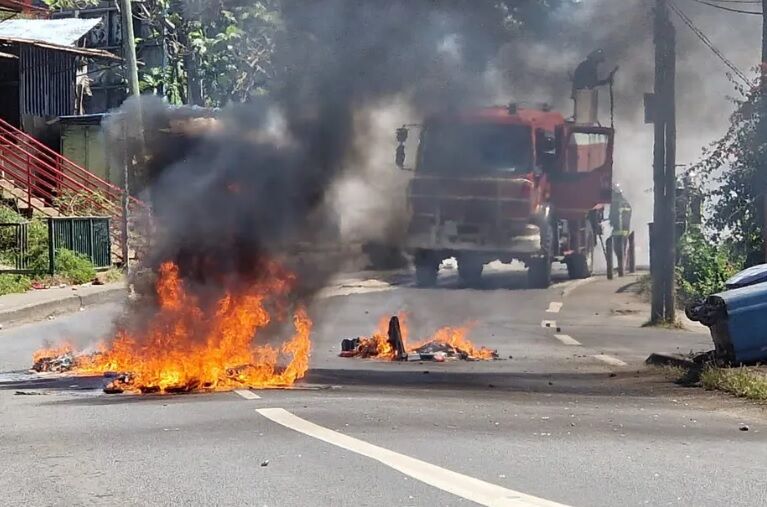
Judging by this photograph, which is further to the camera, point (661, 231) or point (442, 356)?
point (661, 231)

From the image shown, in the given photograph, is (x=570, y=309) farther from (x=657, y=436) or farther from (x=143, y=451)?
(x=143, y=451)

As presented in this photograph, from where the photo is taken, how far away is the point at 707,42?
717 inches

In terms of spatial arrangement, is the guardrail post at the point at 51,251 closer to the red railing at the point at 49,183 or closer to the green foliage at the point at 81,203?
the red railing at the point at 49,183

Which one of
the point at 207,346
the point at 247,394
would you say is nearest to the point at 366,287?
the point at 207,346

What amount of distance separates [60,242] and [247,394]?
15.1 meters

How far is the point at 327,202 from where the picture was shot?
12766mm

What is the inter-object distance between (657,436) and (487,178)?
11.9 meters

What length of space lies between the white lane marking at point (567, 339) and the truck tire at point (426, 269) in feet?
9.37

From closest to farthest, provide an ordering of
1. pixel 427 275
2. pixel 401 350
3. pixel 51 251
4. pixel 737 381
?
pixel 737 381 < pixel 401 350 < pixel 427 275 < pixel 51 251

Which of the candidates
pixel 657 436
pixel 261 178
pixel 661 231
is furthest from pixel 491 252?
pixel 657 436

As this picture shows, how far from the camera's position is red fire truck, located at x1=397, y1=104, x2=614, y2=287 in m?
17.1

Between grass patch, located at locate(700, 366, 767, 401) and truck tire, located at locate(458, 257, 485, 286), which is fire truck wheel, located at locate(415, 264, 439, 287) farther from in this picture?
grass patch, located at locate(700, 366, 767, 401)

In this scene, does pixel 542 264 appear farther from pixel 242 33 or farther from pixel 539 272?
pixel 242 33

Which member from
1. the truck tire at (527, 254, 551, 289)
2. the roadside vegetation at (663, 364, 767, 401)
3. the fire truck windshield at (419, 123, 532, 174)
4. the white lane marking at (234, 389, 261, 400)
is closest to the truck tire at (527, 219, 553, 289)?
the truck tire at (527, 254, 551, 289)
